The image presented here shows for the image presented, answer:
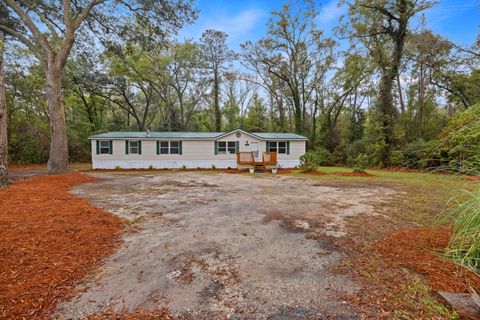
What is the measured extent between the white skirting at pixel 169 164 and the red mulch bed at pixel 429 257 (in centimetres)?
1302

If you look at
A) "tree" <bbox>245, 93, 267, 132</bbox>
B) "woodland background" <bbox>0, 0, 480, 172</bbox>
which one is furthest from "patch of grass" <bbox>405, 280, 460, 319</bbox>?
"tree" <bbox>245, 93, 267, 132</bbox>

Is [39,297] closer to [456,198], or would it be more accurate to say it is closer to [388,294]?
[388,294]

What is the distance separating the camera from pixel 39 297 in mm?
1920

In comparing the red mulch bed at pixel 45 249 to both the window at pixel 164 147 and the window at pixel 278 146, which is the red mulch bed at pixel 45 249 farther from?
the window at pixel 278 146

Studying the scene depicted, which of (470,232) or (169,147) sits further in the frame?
(169,147)

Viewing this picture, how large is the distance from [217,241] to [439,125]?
21.8m

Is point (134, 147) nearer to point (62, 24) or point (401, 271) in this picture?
point (62, 24)

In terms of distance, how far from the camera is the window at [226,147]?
1591 cm

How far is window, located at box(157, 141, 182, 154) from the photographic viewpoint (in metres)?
15.4

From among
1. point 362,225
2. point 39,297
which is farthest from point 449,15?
point 39,297

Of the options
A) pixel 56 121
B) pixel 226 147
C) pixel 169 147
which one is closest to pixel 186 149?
pixel 169 147

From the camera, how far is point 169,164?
15.5m

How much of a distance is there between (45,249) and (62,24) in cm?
1212

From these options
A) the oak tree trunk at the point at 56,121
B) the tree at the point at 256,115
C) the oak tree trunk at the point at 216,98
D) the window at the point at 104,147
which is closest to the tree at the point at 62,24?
the oak tree trunk at the point at 56,121
